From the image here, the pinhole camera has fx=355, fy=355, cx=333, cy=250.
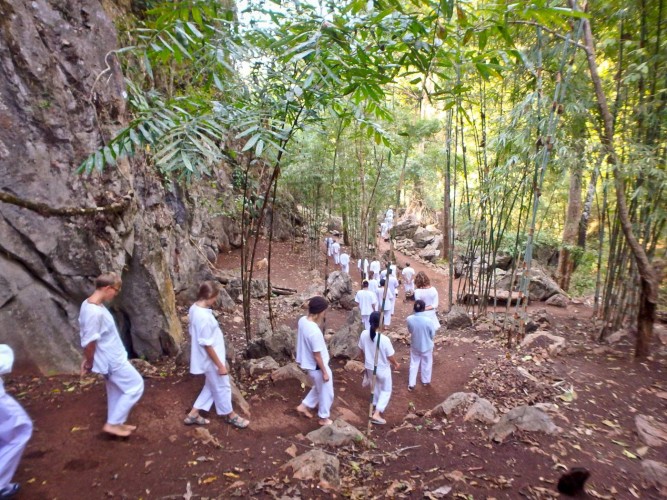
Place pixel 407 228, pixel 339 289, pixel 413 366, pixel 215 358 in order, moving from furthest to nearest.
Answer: pixel 407 228 < pixel 339 289 < pixel 413 366 < pixel 215 358

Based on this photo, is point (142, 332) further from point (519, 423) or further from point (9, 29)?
point (519, 423)

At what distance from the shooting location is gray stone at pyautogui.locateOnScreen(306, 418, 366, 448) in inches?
130

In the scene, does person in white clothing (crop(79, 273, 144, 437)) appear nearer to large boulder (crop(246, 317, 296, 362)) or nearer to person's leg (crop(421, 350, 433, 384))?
large boulder (crop(246, 317, 296, 362))

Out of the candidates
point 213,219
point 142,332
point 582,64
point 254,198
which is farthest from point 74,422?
point 213,219

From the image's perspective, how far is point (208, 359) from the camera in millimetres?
3238

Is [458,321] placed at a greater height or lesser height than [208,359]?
lesser

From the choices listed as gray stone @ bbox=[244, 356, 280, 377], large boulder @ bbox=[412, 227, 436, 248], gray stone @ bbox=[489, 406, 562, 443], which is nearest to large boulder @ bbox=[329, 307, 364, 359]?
gray stone @ bbox=[244, 356, 280, 377]

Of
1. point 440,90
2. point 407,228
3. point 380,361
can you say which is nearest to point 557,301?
point 380,361

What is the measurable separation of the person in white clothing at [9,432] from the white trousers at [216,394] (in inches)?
52.0

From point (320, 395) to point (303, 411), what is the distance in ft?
1.14

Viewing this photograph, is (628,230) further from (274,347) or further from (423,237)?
(423,237)

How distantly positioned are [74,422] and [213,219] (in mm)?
11176

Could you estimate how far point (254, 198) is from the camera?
5.71 m

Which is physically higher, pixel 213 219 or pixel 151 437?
pixel 213 219
